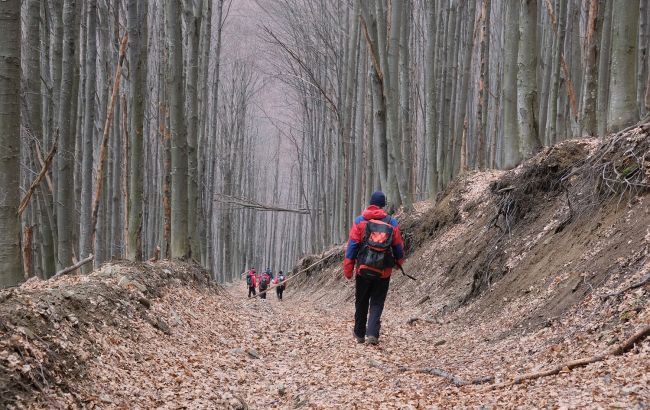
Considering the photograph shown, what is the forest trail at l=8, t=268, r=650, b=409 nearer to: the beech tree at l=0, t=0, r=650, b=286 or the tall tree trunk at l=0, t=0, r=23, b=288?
the tall tree trunk at l=0, t=0, r=23, b=288

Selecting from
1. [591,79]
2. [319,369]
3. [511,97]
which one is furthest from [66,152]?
[591,79]

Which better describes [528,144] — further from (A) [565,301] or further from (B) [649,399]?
(B) [649,399]

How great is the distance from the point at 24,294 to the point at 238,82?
106ft

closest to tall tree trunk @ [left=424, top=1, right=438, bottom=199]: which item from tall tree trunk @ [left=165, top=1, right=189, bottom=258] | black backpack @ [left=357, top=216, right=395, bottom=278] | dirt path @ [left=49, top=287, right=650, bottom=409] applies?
tall tree trunk @ [left=165, top=1, right=189, bottom=258]

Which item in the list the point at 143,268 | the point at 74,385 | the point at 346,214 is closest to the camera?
the point at 74,385

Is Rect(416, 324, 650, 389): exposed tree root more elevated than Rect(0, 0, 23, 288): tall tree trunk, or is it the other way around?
A: Rect(0, 0, 23, 288): tall tree trunk

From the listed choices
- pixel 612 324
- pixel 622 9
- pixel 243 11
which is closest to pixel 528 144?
pixel 622 9

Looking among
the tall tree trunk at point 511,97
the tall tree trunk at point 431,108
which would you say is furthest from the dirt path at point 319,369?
the tall tree trunk at point 431,108

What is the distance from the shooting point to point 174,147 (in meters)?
12.0

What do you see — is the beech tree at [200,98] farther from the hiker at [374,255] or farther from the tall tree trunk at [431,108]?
the hiker at [374,255]

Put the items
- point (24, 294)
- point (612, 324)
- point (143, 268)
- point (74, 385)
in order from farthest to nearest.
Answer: point (143, 268) → point (24, 294) → point (612, 324) → point (74, 385)

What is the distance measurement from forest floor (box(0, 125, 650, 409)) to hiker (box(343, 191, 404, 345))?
21.1 inches

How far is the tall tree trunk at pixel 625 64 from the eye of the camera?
696 cm

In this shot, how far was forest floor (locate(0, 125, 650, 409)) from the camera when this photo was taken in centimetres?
391
